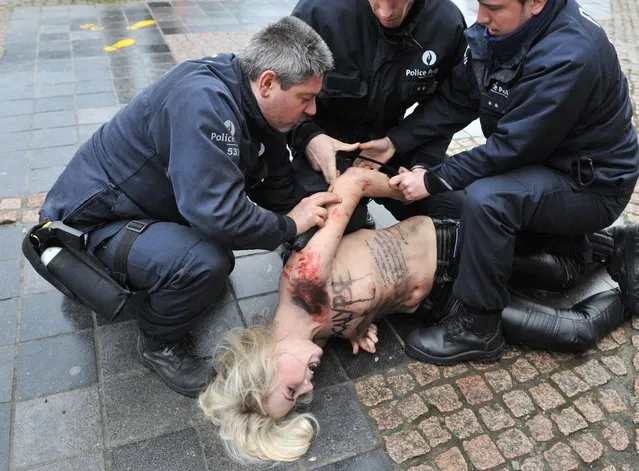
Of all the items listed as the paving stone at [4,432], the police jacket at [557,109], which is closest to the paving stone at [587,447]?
the police jacket at [557,109]

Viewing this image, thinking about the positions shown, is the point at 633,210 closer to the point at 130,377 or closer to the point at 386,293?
A: the point at 386,293

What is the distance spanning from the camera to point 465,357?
310 cm

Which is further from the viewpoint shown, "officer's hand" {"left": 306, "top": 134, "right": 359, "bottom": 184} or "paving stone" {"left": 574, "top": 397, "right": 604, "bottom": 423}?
"officer's hand" {"left": 306, "top": 134, "right": 359, "bottom": 184}

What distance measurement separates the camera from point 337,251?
117 inches

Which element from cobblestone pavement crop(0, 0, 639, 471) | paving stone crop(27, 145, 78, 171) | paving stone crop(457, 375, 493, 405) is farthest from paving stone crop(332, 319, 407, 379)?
paving stone crop(27, 145, 78, 171)

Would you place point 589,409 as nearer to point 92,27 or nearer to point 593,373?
point 593,373

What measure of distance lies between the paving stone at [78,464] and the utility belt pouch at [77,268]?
0.63 meters

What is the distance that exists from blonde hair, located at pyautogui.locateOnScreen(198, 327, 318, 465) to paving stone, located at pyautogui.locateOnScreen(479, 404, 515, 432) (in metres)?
0.88

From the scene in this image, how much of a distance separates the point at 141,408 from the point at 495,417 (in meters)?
1.77

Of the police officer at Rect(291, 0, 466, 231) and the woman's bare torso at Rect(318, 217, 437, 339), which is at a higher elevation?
the police officer at Rect(291, 0, 466, 231)

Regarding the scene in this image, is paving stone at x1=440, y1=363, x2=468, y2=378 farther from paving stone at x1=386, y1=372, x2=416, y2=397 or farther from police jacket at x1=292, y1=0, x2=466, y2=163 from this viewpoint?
police jacket at x1=292, y1=0, x2=466, y2=163

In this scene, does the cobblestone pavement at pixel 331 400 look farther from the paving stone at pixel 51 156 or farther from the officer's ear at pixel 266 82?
the officer's ear at pixel 266 82

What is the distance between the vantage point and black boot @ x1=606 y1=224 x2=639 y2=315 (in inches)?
129

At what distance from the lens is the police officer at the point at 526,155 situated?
8.70 ft
